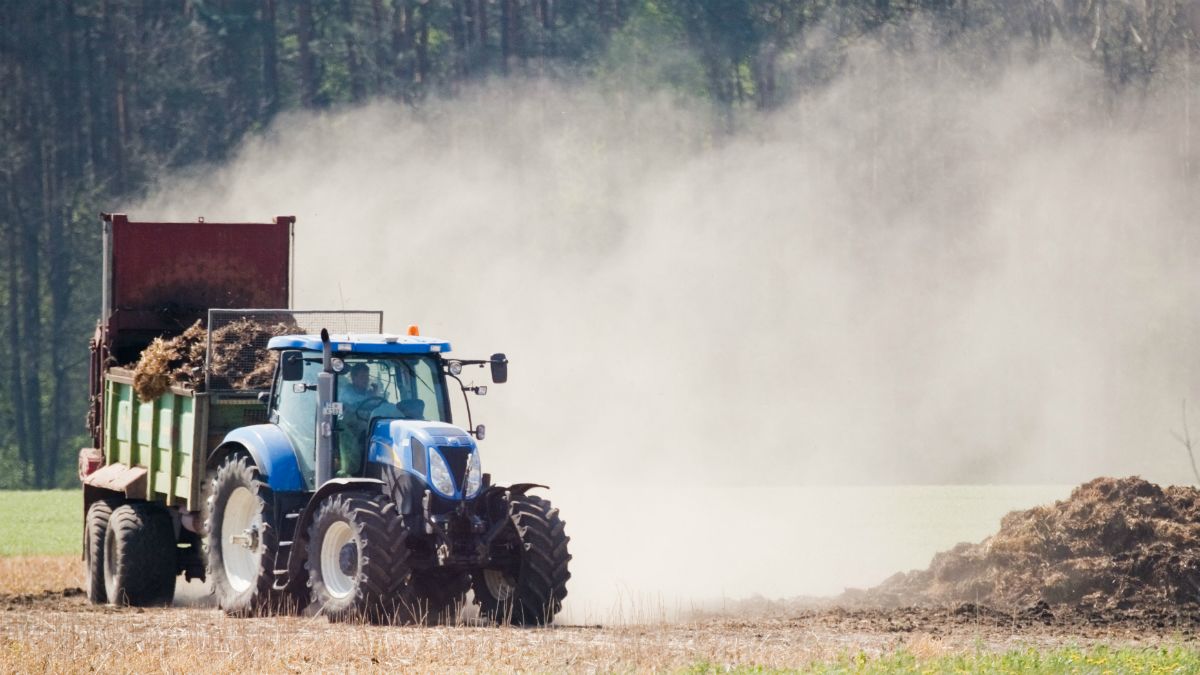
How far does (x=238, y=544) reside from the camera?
16.1m

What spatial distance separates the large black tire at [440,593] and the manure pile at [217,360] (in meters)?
3.29

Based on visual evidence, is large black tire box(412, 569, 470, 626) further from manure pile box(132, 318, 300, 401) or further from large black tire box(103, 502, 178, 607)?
large black tire box(103, 502, 178, 607)

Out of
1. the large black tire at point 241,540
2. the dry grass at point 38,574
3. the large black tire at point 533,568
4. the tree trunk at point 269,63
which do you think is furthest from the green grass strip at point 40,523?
the tree trunk at point 269,63

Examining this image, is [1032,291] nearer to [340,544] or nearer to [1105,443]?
[1105,443]

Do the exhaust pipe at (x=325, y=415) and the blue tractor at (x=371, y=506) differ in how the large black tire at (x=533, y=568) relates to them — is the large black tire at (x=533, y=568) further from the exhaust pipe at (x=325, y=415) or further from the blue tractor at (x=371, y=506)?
the exhaust pipe at (x=325, y=415)

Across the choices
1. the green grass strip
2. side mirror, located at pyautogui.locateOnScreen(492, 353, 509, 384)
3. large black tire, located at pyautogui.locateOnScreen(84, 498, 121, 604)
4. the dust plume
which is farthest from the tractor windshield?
the dust plume

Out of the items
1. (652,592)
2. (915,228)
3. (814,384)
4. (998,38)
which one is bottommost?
(652,592)

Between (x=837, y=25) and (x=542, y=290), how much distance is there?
994 inches

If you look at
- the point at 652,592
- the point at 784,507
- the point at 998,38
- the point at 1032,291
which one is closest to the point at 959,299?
the point at 1032,291

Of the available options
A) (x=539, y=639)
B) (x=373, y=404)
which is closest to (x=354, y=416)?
(x=373, y=404)

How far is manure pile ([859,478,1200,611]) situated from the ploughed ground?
0.06 ft

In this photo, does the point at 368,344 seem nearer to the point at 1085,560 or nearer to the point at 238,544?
the point at 238,544

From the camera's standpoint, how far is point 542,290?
41.6 meters

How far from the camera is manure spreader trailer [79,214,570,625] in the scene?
1454cm
